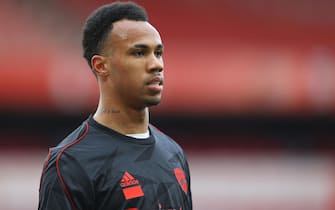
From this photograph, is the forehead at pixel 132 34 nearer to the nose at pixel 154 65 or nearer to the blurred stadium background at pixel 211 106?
the nose at pixel 154 65

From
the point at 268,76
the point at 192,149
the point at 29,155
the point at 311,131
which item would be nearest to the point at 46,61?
the point at 29,155

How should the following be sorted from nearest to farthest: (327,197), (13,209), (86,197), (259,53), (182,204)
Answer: (86,197), (182,204), (13,209), (327,197), (259,53)

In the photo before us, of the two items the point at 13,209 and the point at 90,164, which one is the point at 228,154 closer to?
the point at 13,209

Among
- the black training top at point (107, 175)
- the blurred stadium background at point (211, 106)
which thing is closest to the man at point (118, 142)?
the black training top at point (107, 175)

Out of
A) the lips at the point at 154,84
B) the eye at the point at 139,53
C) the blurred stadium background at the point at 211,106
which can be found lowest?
the blurred stadium background at the point at 211,106

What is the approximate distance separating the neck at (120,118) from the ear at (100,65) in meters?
0.12

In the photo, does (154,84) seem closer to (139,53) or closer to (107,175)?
(139,53)

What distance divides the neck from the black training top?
0.02 metres

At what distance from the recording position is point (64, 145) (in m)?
2.51

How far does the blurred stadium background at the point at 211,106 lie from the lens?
8.42 m

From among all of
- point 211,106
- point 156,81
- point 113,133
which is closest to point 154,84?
point 156,81

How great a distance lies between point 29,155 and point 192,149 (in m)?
1.82

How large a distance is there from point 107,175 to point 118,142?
0.15 meters

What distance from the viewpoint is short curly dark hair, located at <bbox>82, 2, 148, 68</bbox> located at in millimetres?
2592
